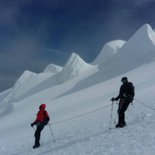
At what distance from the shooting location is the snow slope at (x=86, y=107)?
30.6 feet

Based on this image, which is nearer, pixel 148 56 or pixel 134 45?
pixel 148 56

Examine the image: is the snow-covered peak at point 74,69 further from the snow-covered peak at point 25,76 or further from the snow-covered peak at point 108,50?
the snow-covered peak at point 25,76

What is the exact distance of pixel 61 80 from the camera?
54.5 m

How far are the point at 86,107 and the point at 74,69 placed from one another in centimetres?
3369

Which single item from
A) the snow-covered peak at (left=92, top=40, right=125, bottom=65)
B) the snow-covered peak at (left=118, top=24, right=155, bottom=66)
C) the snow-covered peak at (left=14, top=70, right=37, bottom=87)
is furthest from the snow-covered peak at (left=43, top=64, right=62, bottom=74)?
the snow-covered peak at (left=118, top=24, right=155, bottom=66)

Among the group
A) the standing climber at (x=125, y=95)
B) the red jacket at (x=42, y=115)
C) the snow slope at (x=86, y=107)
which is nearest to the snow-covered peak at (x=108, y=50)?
the snow slope at (x=86, y=107)

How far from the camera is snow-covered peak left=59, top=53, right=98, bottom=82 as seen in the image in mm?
54797

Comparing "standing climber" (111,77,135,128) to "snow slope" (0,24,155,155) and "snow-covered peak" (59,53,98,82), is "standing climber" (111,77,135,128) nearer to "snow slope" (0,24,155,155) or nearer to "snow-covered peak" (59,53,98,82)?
"snow slope" (0,24,155,155)

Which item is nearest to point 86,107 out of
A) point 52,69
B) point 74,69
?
point 74,69

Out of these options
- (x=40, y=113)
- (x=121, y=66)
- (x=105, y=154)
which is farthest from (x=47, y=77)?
(x=105, y=154)

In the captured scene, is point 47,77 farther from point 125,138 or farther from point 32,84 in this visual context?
point 125,138

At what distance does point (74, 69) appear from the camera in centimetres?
5572

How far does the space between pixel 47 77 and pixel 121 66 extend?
68.2 feet

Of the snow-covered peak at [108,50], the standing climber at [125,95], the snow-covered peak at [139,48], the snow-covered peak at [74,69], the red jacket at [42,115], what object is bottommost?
the standing climber at [125,95]
